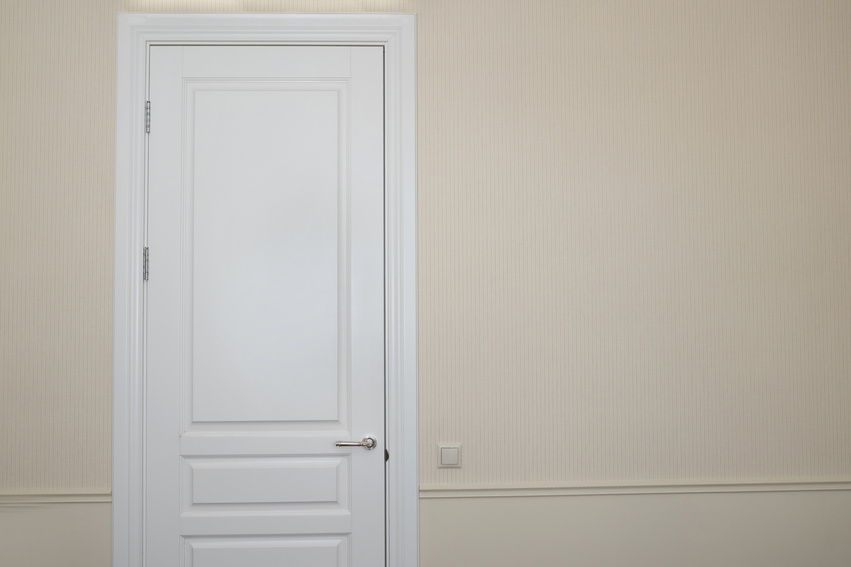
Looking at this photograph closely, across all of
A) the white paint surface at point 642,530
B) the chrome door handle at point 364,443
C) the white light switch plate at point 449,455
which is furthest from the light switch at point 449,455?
the chrome door handle at point 364,443

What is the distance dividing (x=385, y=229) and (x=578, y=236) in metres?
0.63

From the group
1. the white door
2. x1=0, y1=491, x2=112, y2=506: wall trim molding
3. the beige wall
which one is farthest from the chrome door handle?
x1=0, y1=491, x2=112, y2=506: wall trim molding

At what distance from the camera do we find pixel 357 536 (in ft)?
6.13

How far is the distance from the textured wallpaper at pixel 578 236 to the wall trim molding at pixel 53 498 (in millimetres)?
240

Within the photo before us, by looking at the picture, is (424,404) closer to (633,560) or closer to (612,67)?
(633,560)

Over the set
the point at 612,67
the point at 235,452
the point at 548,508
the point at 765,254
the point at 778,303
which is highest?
the point at 612,67

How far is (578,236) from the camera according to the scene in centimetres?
189

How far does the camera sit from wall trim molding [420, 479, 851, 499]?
1856mm

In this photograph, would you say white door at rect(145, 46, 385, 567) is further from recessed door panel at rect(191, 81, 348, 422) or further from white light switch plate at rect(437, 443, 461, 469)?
white light switch plate at rect(437, 443, 461, 469)

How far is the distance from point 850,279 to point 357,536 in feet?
6.01

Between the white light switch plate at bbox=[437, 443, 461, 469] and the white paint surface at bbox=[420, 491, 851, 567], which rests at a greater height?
the white light switch plate at bbox=[437, 443, 461, 469]

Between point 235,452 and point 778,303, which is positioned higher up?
point 778,303

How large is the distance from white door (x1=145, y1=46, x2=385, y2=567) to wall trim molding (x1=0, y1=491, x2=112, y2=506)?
15cm

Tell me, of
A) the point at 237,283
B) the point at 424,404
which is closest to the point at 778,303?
the point at 424,404
